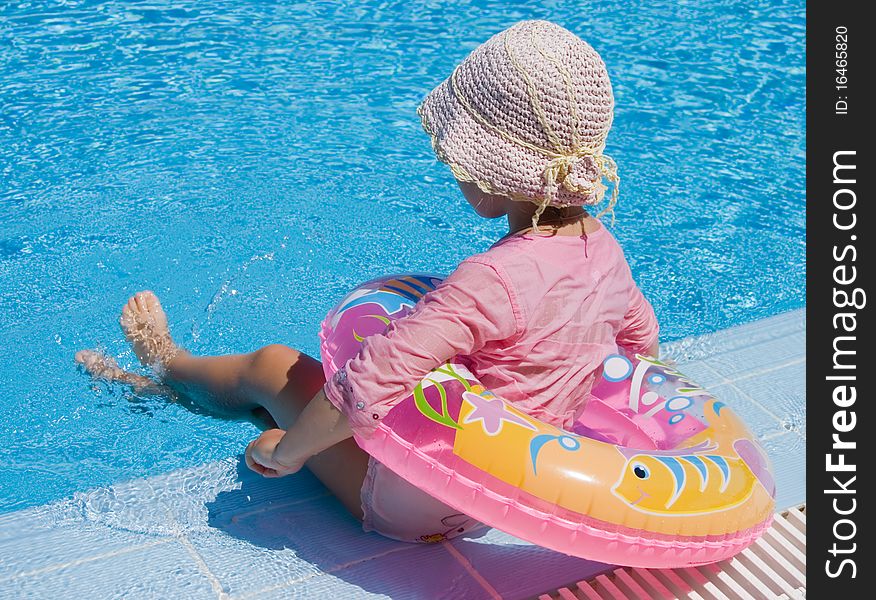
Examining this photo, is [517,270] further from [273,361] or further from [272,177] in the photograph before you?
[272,177]

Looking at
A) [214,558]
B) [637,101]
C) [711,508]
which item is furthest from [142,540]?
[637,101]

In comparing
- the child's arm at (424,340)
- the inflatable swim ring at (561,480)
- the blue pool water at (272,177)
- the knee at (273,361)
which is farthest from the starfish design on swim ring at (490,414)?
the blue pool water at (272,177)

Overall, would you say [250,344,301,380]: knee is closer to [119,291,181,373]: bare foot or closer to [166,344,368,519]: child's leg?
[166,344,368,519]: child's leg

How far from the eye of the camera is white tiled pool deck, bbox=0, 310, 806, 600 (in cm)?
317

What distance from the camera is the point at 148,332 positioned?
411 cm

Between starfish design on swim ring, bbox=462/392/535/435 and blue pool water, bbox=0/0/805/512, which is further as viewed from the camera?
blue pool water, bbox=0/0/805/512

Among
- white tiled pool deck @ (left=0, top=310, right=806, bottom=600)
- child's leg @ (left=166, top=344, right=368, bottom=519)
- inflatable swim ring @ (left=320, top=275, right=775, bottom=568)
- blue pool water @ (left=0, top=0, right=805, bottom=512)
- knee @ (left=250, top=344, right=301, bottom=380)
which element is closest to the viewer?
inflatable swim ring @ (left=320, top=275, right=775, bottom=568)

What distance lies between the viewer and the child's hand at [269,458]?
3061mm

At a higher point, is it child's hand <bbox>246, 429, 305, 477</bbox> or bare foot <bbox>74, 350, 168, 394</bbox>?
child's hand <bbox>246, 429, 305, 477</bbox>

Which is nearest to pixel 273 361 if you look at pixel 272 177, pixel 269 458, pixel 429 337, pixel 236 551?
pixel 269 458

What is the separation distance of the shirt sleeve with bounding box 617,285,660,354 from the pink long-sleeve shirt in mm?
341

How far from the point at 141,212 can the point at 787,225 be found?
139 inches

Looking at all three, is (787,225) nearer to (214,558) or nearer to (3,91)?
(214,558)

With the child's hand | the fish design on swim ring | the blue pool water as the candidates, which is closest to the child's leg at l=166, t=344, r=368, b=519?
the child's hand
